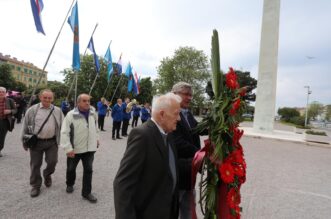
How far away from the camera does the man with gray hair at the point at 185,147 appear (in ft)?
Result: 8.16

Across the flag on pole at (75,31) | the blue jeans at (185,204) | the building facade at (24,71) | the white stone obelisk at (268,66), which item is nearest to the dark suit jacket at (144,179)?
the blue jeans at (185,204)

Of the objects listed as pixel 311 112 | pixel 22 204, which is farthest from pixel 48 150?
pixel 311 112

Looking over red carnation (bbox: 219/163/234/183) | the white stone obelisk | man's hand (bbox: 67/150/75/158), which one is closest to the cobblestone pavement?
man's hand (bbox: 67/150/75/158)

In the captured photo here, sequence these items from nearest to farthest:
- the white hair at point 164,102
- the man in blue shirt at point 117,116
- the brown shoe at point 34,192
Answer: the white hair at point 164,102 → the brown shoe at point 34,192 → the man in blue shirt at point 117,116

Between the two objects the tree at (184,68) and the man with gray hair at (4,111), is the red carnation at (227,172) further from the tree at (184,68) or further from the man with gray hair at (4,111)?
the tree at (184,68)

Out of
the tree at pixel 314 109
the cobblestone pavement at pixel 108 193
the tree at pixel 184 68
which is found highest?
the tree at pixel 184 68

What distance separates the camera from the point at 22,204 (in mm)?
3637

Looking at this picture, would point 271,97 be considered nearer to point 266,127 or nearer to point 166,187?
point 266,127

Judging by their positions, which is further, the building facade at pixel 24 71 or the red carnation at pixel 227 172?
the building facade at pixel 24 71

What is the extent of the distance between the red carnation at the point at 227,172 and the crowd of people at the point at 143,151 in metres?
0.40

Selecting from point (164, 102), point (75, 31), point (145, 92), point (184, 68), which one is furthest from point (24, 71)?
point (164, 102)

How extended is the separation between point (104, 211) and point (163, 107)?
2.48m

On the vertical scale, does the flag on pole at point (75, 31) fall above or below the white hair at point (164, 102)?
above

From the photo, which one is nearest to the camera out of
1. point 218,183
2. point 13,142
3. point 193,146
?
point 218,183
